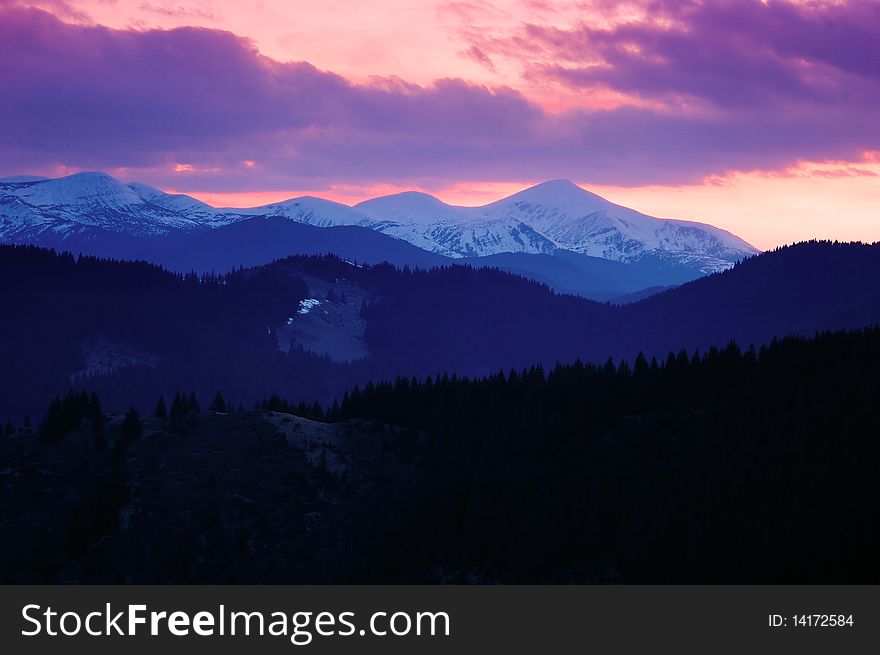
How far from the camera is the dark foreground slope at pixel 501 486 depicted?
4434 inches

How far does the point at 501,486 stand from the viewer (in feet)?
426

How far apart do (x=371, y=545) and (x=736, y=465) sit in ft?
127

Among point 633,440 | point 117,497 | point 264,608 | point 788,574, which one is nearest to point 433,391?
point 633,440

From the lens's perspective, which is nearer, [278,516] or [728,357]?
[278,516]

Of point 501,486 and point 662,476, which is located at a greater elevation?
point 662,476

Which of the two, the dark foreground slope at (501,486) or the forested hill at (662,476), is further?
the dark foreground slope at (501,486)

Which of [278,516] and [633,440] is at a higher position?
[633,440]

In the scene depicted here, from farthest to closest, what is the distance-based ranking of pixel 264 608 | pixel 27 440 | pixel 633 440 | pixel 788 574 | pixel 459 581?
pixel 27 440 → pixel 633 440 → pixel 459 581 → pixel 788 574 → pixel 264 608

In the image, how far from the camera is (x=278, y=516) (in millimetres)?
129125

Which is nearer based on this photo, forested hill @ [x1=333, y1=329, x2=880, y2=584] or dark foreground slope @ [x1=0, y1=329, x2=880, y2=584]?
forested hill @ [x1=333, y1=329, x2=880, y2=584]

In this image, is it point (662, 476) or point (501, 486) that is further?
point (501, 486)

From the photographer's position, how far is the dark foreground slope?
4434 inches

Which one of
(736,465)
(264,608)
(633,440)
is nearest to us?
(264,608)

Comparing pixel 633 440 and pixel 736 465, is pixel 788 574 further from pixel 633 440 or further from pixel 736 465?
pixel 633 440
